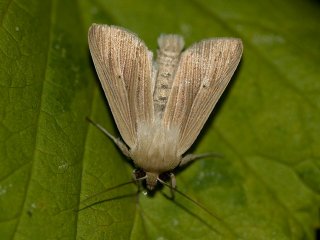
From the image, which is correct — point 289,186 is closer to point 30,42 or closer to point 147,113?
point 147,113

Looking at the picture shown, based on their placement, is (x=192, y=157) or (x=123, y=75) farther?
(x=192, y=157)

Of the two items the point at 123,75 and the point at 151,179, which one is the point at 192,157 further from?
the point at 123,75

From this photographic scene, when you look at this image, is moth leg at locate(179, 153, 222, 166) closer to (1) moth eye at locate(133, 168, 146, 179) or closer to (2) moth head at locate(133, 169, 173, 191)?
(2) moth head at locate(133, 169, 173, 191)

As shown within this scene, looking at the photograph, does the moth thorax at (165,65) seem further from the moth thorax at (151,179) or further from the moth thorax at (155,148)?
the moth thorax at (151,179)

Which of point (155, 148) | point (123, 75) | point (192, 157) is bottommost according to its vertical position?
point (192, 157)

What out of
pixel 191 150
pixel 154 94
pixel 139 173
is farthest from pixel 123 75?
pixel 191 150

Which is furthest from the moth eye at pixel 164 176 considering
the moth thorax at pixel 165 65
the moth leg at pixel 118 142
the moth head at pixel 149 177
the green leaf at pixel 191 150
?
the moth thorax at pixel 165 65
